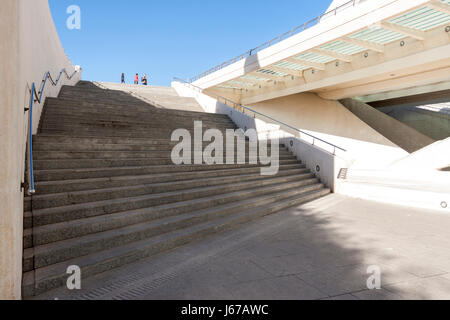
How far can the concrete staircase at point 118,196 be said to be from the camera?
3201 mm

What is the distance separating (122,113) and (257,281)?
25.8 ft

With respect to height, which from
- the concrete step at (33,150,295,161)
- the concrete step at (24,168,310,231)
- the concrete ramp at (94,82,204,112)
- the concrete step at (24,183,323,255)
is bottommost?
the concrete step at (24,183,323,255)

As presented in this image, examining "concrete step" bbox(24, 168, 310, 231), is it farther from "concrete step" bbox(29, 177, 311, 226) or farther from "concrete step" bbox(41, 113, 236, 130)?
"concrete step" bbox(41, 113, 236, 130)

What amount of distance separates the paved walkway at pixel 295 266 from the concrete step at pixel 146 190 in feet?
4.81

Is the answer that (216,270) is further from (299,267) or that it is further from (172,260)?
(299,267)

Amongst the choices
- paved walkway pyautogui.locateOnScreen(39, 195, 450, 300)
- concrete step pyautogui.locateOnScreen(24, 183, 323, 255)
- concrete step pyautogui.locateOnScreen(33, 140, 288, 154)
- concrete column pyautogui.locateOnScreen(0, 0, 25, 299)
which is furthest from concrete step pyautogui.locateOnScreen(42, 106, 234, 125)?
paved walkway pyautogui.locateOnScreen(39, 195, 450, 300)

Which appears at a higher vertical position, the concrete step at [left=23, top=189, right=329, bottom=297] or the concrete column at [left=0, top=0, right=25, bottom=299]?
the concrete column at [left=0, top=0, right=25, bottom=299]

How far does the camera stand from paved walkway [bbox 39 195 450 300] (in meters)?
2.74

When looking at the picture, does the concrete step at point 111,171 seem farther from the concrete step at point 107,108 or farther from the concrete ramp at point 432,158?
the concrete ramp at point 432,158

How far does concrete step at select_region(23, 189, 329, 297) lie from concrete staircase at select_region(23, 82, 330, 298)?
0.04 ft

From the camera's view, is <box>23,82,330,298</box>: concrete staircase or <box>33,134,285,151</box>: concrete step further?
<box>33,134,285,151</box>: concrete step

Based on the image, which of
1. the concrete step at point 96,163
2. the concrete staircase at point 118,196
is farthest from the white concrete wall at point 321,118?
the concrete step at point 96,163
